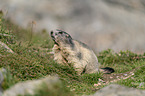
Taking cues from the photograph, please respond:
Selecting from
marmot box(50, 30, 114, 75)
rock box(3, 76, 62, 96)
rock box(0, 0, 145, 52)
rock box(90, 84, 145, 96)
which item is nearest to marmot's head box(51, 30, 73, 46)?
marmot box(50, 30, 114, 75)

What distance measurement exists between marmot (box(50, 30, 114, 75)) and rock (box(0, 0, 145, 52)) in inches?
151

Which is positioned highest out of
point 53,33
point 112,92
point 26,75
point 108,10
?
point 108,10

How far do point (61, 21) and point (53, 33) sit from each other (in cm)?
522

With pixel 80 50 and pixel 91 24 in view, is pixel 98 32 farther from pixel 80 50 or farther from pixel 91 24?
pixel 80 50

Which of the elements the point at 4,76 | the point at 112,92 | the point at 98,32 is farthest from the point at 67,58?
the point at 98,32

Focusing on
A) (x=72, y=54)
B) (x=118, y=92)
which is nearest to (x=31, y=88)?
(x=118, y=92)

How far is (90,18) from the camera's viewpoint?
10984mm

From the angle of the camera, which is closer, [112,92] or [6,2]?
[112,92]

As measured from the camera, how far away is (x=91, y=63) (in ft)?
19.5

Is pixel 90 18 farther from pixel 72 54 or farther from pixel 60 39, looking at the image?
pixel 72 54

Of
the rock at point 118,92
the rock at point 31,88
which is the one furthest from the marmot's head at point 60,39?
the rock at point 31,88

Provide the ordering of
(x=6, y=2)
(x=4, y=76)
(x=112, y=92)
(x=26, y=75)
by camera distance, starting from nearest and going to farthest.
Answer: (x=112, y=92) < (x=4, y=76) < (x=26, y=75) < (x=6, y=2)

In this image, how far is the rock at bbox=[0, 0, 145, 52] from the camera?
402 inches

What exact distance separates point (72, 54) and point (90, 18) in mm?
5634
